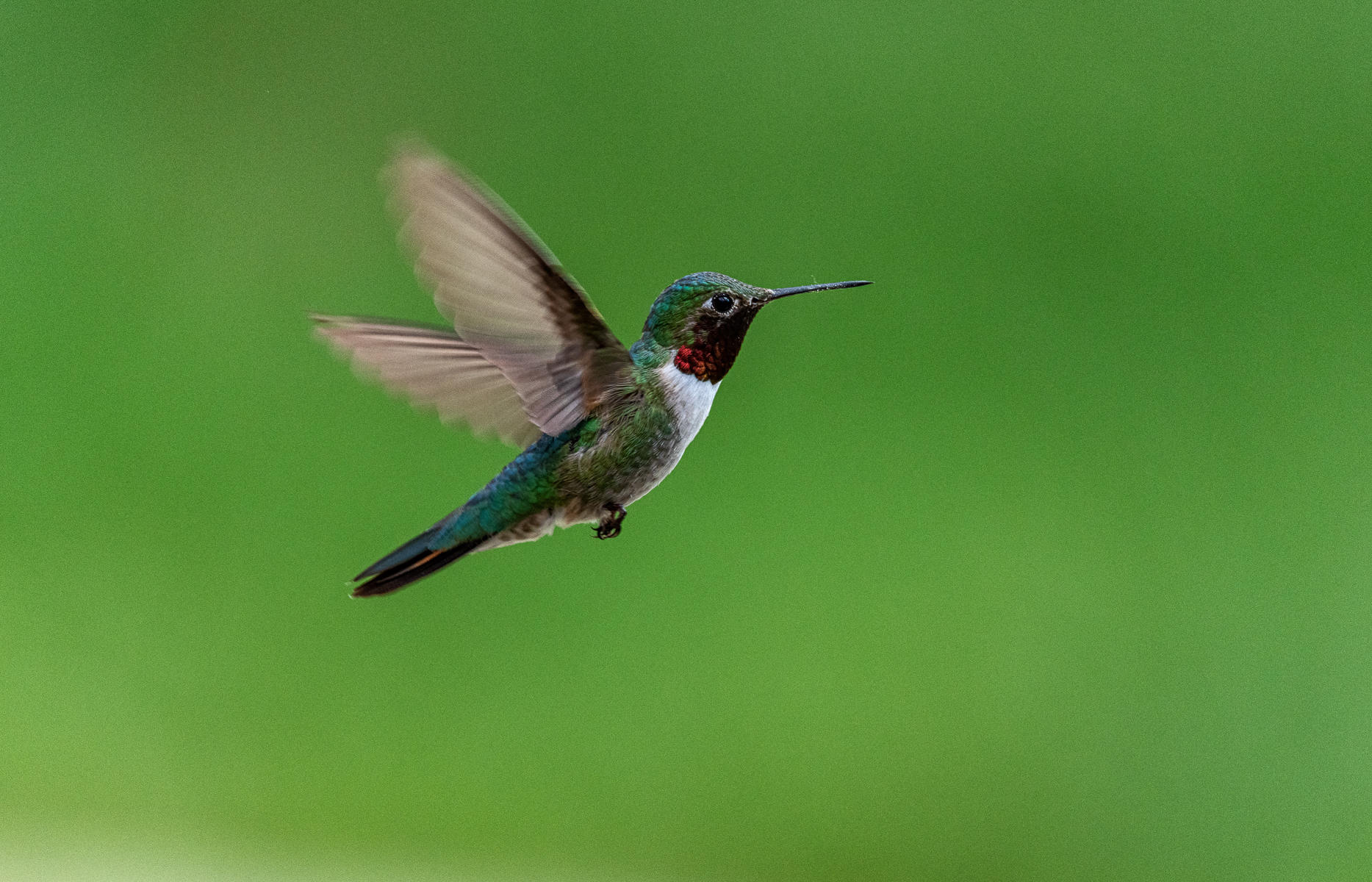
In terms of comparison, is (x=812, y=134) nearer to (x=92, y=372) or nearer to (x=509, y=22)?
(x=509, y=22)

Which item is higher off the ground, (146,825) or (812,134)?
(812,134)

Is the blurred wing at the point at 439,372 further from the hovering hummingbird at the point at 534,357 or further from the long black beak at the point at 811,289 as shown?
the long black beak at the point at 811,289

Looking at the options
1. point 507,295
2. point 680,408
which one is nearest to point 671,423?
point 680,408

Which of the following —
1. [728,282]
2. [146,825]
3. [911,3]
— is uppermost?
[911,3]

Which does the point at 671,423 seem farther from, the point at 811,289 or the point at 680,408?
the point at 811,289

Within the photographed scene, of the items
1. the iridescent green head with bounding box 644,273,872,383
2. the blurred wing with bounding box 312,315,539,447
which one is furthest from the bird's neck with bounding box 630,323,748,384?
the blurred wing with bounding box 312,315,539,447

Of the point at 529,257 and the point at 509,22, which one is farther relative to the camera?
the point at 509,22

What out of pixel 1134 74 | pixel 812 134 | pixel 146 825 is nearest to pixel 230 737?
pixel 146 825
